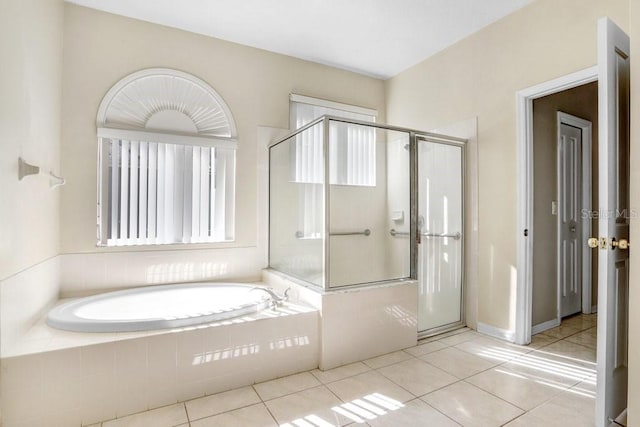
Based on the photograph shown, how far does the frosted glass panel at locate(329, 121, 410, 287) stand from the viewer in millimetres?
2439

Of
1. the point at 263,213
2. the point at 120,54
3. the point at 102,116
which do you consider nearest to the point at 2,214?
the point at 102,116

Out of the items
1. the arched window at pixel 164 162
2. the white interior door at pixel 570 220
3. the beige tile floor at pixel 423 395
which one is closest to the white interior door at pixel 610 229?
the beige tile floor at pixel 423 395

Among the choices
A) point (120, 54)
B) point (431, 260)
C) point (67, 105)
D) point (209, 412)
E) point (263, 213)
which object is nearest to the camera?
point (209, 412)

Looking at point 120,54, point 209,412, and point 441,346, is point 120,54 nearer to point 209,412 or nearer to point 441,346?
point 209,412

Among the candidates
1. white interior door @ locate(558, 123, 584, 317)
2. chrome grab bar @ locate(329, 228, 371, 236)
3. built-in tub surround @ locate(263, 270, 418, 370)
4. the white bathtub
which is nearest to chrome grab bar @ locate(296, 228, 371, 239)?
chrome grab bar @ locate(329, 228, 371, 236)

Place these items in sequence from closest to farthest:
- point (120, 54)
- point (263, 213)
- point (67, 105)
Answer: point (67, 105) → point (120, 54) → point (263, 213)

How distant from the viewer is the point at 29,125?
6.22 ft

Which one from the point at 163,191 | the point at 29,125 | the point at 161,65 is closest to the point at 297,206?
the point at 163,191

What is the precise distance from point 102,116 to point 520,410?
3330mm

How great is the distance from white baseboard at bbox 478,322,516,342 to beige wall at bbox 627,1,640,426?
1.19 m

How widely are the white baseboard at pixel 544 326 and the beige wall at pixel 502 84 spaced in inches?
13.9

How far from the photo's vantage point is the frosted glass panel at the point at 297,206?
2426 mm

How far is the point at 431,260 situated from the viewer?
2830mm

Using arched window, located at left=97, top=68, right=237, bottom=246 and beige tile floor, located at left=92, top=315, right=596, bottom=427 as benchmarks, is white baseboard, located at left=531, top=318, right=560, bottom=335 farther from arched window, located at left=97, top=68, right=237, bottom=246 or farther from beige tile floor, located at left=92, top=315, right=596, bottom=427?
arched window, located at left=97, top=68, right=237, bottom=246
